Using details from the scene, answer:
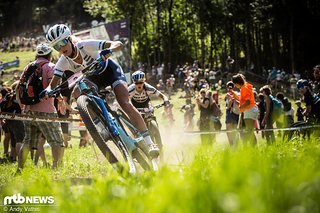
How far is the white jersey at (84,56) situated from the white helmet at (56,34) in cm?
34

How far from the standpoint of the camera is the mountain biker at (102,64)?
620 cm

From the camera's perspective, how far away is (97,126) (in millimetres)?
6023

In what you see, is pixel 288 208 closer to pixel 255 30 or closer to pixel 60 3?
pixel 255 30

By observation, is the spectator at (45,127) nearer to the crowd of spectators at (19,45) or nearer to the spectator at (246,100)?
the spectator at (246,100)

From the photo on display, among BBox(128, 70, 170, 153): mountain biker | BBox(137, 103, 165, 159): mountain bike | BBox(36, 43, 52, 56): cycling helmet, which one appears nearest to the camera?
BBox(36, 43, 52, 56): cycling helmet

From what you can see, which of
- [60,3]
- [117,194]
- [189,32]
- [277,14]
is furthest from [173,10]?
[117,194]

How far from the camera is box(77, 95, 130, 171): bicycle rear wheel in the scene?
573cm

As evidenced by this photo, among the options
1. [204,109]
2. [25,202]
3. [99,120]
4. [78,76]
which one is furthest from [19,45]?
[25,202]

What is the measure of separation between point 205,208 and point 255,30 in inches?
2314

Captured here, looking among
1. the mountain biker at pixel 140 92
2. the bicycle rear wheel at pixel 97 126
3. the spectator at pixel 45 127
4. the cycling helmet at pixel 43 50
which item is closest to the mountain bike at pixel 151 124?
the mountain biker at pixel 140 92

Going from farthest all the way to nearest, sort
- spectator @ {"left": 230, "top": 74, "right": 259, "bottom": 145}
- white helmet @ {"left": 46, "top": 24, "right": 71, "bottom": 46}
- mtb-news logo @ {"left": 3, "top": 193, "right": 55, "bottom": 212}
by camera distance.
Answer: spectator @ {"left": 230, "top": 74, "right": 259, "bottom": 145} → white helmet @ {"left": 46, "top": 24, "right": 71, "bottom": 46} → mtb-news logo @ {"left": 3, "top": 193, "right": 55, "bottom": 212}

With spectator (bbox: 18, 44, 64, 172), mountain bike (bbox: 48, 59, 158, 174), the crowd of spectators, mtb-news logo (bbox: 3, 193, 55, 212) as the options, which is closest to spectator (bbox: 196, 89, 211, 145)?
spectator (bbox: 18, 44, 64, 172)

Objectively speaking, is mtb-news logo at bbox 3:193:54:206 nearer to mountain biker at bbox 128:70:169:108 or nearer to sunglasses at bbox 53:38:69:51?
sunglasses at bbox 53:38:69:51

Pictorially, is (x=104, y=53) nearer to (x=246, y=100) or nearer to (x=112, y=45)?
(x=112, y=45)
